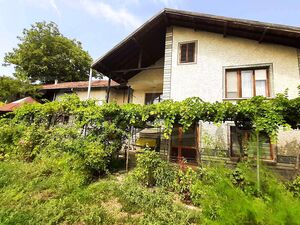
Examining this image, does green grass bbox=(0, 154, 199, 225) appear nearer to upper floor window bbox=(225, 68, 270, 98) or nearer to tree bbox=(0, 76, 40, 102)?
upper floor window bbox=(225, 68, 270, 98)

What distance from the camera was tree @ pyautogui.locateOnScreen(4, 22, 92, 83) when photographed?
28.2m

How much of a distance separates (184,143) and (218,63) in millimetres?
4279

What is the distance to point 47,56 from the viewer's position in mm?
29391

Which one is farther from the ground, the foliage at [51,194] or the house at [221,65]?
the house at [221,65]

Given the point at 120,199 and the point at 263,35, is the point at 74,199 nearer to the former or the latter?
the point at 120,199

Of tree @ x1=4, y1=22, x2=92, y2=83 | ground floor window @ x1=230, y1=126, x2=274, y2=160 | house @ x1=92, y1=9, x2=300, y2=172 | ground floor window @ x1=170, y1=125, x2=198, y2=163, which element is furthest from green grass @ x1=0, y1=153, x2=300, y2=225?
tree @ x1=4, y1=22, x2=92, y2=83

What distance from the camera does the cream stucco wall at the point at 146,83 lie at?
13518mm

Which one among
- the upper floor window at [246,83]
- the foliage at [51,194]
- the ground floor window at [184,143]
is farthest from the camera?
the ground floor window at [184,143]

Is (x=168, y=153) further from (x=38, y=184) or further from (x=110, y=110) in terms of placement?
(x=38, y=184)

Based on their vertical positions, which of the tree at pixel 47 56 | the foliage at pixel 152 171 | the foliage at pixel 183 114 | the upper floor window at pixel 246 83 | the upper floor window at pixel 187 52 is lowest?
the foliage at pixel 152 171

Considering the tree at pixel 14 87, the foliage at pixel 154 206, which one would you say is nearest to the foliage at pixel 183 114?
the foliage at pixel 154 206

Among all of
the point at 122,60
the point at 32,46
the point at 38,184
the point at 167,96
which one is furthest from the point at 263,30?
the point at 32,46

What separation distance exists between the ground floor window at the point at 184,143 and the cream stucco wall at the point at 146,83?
4.76 m

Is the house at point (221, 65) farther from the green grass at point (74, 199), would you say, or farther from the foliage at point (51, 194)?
the foliage at point (51, 194)
